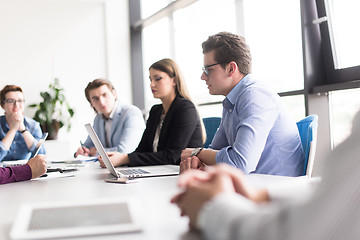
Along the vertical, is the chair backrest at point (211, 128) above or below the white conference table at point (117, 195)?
above

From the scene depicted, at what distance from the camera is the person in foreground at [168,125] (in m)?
2.40

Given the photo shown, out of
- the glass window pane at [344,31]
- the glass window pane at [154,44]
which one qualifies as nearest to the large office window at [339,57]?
the glass window pane at [344,31]

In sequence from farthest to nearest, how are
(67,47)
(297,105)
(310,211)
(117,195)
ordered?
(67,47), (297,105), (117,195), (310,211)

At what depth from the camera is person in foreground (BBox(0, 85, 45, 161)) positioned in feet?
11.7

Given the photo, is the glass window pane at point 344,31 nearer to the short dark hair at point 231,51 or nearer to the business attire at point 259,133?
the short dark hair at point 231,51

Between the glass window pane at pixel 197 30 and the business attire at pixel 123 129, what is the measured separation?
1.36 m

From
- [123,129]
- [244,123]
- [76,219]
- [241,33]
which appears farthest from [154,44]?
[76,219]

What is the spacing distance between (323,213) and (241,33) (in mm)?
4201

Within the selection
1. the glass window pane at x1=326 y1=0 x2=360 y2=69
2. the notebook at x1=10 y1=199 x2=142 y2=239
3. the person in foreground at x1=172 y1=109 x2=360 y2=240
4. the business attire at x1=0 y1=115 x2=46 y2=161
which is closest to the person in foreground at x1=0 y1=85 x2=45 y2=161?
the business attire at x1=0 y1=115 x2=46 y2=161

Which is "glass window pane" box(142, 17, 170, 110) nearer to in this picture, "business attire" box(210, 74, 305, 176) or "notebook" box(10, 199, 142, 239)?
"business attire" box(210, 74, 305, 176)

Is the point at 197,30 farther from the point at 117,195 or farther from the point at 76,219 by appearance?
the point at 76,219

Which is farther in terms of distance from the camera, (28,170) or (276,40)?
(276,40)

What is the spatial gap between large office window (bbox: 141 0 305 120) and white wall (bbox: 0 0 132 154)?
20.2 inches

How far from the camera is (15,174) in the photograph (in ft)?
5.59
